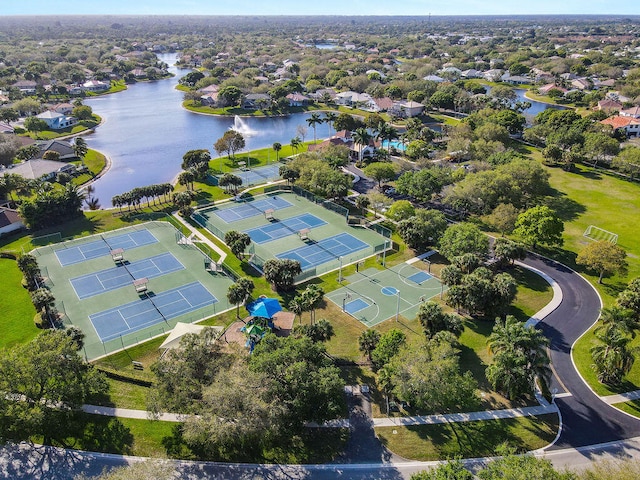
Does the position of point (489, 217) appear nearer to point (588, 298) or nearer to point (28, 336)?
point (588, 298)

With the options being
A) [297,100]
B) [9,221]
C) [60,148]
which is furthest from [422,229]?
[297,100]

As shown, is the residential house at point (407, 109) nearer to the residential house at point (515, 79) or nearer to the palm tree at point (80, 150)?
the residential house at point (515, 79)

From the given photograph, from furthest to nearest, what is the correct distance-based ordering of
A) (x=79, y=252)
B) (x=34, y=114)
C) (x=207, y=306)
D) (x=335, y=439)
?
(x=34, y=114) → (x=79, y=252) → (x=207, y=306) → (x=335, y=439)

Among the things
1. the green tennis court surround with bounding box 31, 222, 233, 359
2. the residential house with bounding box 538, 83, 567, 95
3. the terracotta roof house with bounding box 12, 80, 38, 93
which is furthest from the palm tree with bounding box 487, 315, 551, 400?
the terracotta roof house with bounding box 12, 80, 38, 93

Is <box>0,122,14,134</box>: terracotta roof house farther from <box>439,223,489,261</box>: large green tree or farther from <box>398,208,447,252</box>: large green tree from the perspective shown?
<box>439,223,489,261</box>: large green tree

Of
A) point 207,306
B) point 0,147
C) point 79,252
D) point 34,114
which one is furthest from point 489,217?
point 34,114

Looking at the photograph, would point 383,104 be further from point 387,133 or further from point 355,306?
point 355,306

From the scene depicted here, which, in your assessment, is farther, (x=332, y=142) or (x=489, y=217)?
(x=332, y=142)
